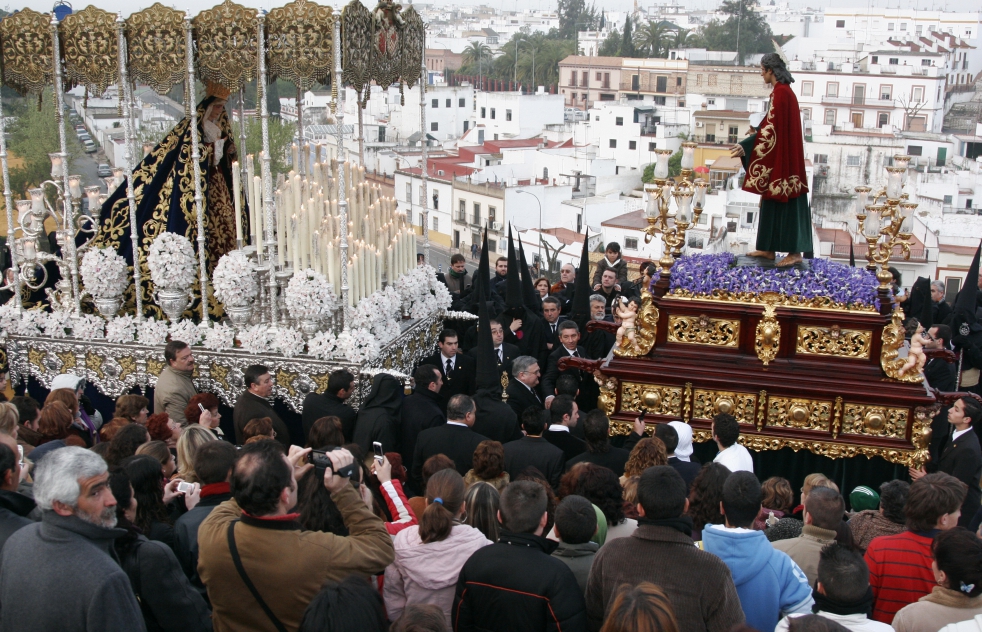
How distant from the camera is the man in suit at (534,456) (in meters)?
5.38

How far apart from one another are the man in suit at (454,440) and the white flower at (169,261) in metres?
3.33

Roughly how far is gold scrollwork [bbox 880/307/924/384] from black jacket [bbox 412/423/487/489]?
3302 mm

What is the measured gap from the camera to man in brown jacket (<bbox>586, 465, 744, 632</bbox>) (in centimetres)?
339

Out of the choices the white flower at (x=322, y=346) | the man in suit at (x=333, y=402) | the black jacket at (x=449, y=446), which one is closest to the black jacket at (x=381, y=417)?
the man in suit at (x=333, y=402)

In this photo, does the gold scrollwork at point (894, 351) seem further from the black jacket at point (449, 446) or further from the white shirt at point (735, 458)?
the black jacket at point (449, 446)

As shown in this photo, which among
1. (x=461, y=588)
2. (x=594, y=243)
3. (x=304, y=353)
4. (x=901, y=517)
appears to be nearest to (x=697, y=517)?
(x=901, y=517)

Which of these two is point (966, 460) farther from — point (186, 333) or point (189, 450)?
point (186, 333)

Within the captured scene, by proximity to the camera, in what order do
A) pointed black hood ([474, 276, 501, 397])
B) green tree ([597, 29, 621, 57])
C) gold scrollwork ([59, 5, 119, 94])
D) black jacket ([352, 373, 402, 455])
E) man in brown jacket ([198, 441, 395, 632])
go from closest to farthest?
man in brown jacket ([198, 441, 395, 632]) < black jacket ([352, 373, 402, 455]) < pointed black hood ([474, 276, 501, 397]) < gold scrollwork ([59, 5, 119, 94]) < green tree ([597, 29, 621, 57])

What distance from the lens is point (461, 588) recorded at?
359cm

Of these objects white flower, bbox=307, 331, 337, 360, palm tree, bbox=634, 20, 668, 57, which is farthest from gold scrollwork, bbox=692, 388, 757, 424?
palm tree, bbox=634, 20, 668, 57

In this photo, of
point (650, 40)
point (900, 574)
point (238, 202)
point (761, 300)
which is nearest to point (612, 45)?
point (650, 40)

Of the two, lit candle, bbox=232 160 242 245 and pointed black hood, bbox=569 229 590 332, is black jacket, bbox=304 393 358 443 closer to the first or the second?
lit candle, bbox=232 160 242 245

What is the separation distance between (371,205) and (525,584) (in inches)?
238

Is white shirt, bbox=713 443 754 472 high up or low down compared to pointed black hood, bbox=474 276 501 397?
down
